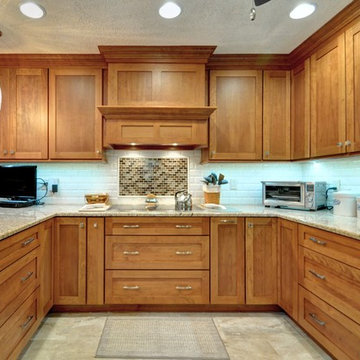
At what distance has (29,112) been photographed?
2.52 metres

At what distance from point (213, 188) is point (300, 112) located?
112cm

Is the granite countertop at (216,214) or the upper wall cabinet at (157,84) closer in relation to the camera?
the granite countertop at (216,214)

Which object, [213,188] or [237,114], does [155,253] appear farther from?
[237,114]

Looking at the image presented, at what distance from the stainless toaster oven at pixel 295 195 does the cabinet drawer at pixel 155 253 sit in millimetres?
879

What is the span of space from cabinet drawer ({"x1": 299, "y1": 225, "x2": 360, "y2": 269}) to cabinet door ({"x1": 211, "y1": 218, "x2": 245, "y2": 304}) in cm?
53

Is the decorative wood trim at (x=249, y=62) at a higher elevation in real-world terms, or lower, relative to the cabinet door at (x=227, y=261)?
higher

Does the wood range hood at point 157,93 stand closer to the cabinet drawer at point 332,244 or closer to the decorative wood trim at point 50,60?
the decorative wood trim at point 50,60

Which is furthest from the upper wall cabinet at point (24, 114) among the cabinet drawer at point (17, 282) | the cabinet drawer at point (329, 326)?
the cabinet drawer at point (329, 326)

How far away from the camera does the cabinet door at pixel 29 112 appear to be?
251 centimetres

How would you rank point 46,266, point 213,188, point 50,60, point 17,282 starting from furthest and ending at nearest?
point 213,188, point 50,60, point 46,266, point 17,282

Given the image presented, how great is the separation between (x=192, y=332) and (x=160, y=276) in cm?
50

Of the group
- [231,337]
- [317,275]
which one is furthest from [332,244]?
[231,337]

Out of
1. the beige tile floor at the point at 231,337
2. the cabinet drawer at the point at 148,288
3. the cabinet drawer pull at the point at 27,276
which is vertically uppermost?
the cabinet drawer pull at the point at 27,276

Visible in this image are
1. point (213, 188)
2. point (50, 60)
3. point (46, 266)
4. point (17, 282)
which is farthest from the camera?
point (213, 188)
